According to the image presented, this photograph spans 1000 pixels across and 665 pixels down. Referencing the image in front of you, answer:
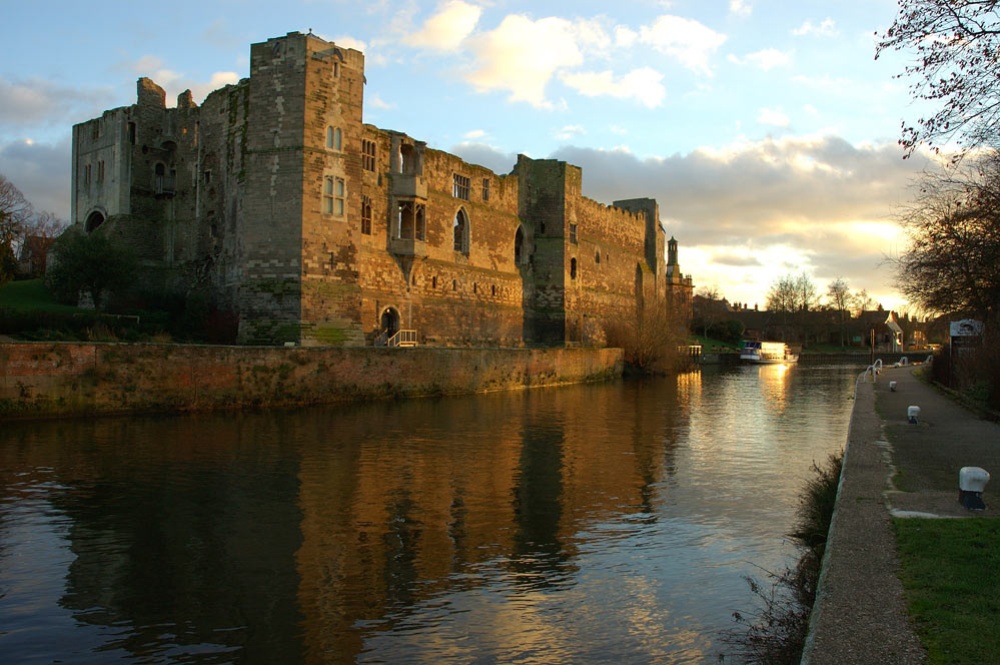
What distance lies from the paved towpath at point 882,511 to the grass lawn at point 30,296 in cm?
2515

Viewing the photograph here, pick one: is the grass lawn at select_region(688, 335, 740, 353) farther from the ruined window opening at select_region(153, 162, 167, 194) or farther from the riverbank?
the ruined window opening at select_region(153, 162, 167, 194)

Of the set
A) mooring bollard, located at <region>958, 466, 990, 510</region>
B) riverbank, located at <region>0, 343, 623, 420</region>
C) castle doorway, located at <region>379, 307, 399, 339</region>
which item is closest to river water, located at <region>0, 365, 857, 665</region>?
riverbank, located at <region>0, 343, 623, 420</region>

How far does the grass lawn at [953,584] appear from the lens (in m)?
4.40

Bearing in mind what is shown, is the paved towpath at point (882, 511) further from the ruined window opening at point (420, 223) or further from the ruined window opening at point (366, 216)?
the ruined window opening at point (420, 223)

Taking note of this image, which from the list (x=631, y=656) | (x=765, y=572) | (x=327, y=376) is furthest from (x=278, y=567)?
(x=327, y=376)

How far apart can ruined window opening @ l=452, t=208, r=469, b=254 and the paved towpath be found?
22208 millimetres

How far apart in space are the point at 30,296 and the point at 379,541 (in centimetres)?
2682

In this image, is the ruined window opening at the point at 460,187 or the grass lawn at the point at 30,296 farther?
the ruined window opening at the point at 460,187

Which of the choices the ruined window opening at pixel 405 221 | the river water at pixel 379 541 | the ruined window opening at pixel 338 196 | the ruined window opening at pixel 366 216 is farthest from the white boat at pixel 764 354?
the river water at pixel 379 541

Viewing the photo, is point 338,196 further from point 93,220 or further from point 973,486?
point 973,486

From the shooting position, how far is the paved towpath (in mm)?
4512

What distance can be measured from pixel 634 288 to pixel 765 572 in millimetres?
48094

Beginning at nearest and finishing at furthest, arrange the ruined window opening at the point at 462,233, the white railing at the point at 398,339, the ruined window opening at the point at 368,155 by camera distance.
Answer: the ruined window opening at the point at 368,155
the white railing at the point at 398,339
the ruined window opening at the point at 462,233

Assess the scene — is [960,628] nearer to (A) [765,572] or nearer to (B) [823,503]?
(A) [765,572]
